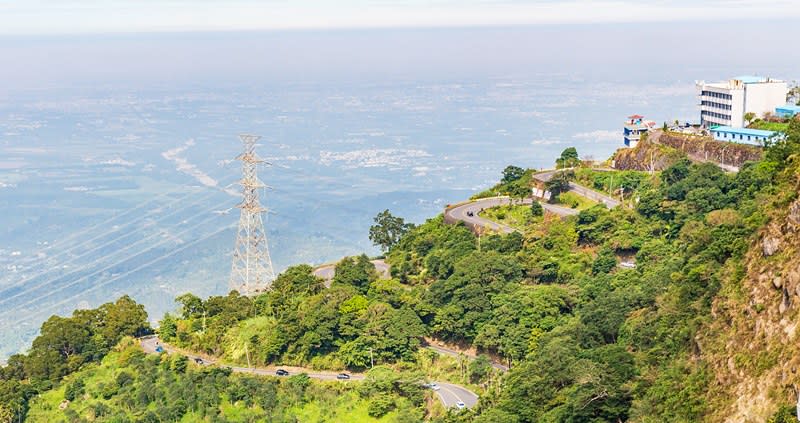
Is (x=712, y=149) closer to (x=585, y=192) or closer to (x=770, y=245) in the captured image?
(x=585, y=192)

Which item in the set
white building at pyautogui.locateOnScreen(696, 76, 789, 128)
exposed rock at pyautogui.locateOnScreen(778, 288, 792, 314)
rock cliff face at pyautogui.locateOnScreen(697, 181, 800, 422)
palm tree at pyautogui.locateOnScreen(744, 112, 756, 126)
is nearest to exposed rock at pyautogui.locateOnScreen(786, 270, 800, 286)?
rock cliff face at pyautogui.locateOnScreen(697, 181, 800, 422)

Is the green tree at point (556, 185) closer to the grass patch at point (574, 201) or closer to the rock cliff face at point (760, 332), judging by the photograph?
the grass patch at point (574, 201)

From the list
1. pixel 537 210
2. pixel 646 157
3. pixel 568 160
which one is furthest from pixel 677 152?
pixel 537 210

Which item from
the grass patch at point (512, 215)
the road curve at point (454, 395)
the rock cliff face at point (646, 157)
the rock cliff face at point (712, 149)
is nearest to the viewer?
the road curve at point (454, 395)

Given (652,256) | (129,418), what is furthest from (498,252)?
(129,418)

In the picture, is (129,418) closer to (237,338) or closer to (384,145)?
(237,338)

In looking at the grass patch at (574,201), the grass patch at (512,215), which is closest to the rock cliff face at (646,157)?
the grass patch at (574,201)

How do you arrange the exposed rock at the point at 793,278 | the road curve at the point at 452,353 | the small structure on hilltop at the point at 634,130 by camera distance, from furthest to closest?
1. the small structure on hilltop at the point at 634,130
2. the road curve at the point at 452,353
3. the exposed rock at the point at 793,278

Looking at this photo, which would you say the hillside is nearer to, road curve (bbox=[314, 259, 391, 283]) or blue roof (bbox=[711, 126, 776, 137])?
road curve (bbox=[314, 259, 391, 283])
